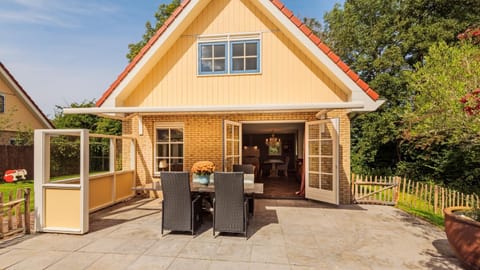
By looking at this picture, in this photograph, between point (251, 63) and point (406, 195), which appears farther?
point (406, 195)

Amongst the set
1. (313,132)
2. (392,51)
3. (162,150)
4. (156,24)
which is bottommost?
(162,150)

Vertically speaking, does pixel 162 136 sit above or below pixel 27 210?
above

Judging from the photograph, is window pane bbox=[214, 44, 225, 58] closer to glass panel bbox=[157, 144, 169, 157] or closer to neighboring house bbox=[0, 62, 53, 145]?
glass panel bbox=[157, 144, 169, 157]

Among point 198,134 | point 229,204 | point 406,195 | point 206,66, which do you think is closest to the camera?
point 229,204

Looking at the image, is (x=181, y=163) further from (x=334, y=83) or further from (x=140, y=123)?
(x=334, y=83)

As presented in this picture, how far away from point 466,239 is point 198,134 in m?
→ 7.02

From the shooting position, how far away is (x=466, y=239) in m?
3.74

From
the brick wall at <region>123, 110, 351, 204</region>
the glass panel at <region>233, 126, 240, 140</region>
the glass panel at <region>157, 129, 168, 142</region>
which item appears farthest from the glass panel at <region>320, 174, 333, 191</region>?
the glass panel at <region>157, 129, 168, 142</region>

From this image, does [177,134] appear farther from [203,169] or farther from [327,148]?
[327,148]

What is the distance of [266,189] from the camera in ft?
32.7

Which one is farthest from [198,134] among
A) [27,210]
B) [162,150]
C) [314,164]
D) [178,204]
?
[27,210]

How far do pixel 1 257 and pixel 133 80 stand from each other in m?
5.37

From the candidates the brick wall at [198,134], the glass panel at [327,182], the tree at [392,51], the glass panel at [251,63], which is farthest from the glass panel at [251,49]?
the tree at [392,51]

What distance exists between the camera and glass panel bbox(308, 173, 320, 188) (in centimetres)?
789
